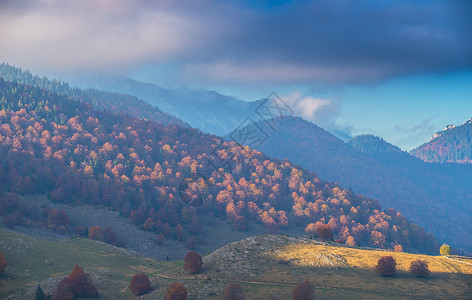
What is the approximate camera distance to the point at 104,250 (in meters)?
152

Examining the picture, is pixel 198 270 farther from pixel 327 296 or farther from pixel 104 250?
pixel 104 250

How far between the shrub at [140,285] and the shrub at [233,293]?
2333 centimetres

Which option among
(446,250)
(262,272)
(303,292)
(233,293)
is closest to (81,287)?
(233,293)

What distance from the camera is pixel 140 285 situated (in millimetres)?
100312

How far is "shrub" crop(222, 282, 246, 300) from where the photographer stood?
89250mm

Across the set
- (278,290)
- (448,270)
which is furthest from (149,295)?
(448,270)

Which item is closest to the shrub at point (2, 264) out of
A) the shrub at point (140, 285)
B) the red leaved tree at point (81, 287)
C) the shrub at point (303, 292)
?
the red leaved tree at point (81, 287)

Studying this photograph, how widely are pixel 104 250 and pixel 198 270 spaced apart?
59.4 metres

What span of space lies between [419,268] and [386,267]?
9866mm

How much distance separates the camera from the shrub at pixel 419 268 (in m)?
108

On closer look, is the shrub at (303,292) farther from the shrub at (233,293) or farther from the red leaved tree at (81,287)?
the red leaved tree at (81,287)

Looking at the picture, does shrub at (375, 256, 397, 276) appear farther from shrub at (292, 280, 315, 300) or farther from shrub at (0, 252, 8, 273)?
shrub at (0, 252, 8, 273)

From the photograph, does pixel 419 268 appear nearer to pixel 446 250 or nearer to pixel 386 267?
pixel 386 267

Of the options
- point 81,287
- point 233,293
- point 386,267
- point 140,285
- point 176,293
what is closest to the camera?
point 233,293
